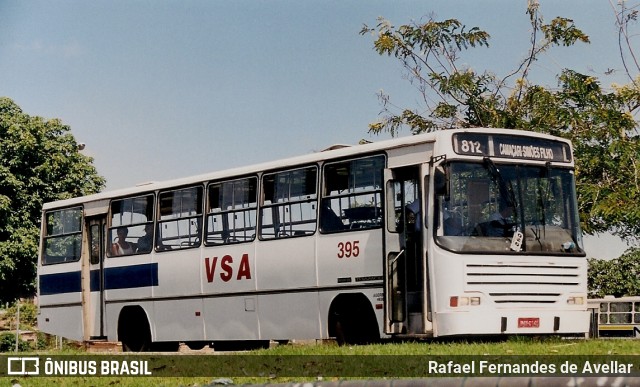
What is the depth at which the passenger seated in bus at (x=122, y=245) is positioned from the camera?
22.3 metres

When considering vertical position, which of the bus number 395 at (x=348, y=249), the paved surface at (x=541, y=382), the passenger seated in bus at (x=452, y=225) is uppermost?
the passenger seated in bus at (x=452, y=225)

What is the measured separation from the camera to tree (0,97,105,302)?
52219mm

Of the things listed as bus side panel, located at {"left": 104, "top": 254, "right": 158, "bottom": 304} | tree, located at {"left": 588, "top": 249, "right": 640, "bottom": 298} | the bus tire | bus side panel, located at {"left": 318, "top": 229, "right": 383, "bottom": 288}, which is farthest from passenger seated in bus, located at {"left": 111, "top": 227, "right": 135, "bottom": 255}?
tree, located at {"left": 588, "top": 249, "right": 640, "bottom": 298}

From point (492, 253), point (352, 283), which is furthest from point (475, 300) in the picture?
point (352, 283)

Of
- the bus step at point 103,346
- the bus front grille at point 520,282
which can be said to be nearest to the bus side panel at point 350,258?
the bus front grille at point 520,282

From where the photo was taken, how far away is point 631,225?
2975cm

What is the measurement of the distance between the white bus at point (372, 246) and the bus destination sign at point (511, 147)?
0.02 metres

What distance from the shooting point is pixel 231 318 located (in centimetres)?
2005

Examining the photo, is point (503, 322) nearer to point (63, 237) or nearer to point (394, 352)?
point (394, 352)

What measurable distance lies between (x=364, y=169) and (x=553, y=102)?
44.6ft

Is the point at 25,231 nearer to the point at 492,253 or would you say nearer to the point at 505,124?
the point at 505,124

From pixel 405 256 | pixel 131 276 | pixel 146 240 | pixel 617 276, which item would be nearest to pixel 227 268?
pixel 146 240

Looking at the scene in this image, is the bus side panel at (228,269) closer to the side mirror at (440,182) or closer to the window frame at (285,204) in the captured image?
the window frame at (285,204)

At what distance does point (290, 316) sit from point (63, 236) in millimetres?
7398
